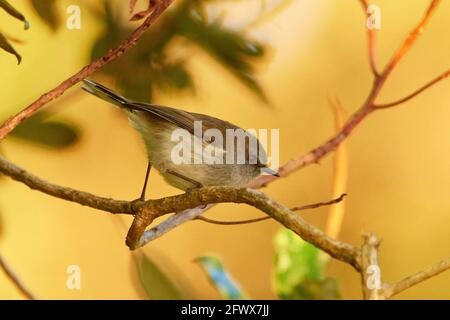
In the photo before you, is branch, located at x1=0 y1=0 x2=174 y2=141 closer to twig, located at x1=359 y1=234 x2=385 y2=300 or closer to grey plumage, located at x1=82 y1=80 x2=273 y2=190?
twig, located at x1=359 y1=234 x2=385 y2=300

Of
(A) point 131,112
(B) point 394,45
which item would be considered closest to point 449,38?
(B) point 394,45

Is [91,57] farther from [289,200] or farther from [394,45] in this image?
[394,45]

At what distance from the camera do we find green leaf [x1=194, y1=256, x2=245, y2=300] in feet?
2.73

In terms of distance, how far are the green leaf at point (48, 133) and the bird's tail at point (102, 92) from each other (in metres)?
0.08

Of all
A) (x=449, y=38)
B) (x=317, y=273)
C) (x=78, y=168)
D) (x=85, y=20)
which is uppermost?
(x=449, y=38)

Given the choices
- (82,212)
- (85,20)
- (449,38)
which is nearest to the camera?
(85,20)

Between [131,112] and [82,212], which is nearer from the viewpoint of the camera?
[131,112]

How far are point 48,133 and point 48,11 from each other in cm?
15

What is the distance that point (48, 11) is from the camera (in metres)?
0.85

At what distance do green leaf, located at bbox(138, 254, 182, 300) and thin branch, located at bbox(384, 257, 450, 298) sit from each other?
0.33m

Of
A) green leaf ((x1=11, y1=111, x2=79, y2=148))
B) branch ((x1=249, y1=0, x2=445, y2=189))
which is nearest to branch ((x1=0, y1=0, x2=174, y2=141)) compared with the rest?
green leaf ((x1=11, y1=111, x2=79, y2=148))

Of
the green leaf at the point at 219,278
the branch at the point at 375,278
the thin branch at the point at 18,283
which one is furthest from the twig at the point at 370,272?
the thin branch at the point at 18,283

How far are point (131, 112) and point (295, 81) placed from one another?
39cm

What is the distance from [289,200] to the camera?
1218 mm
